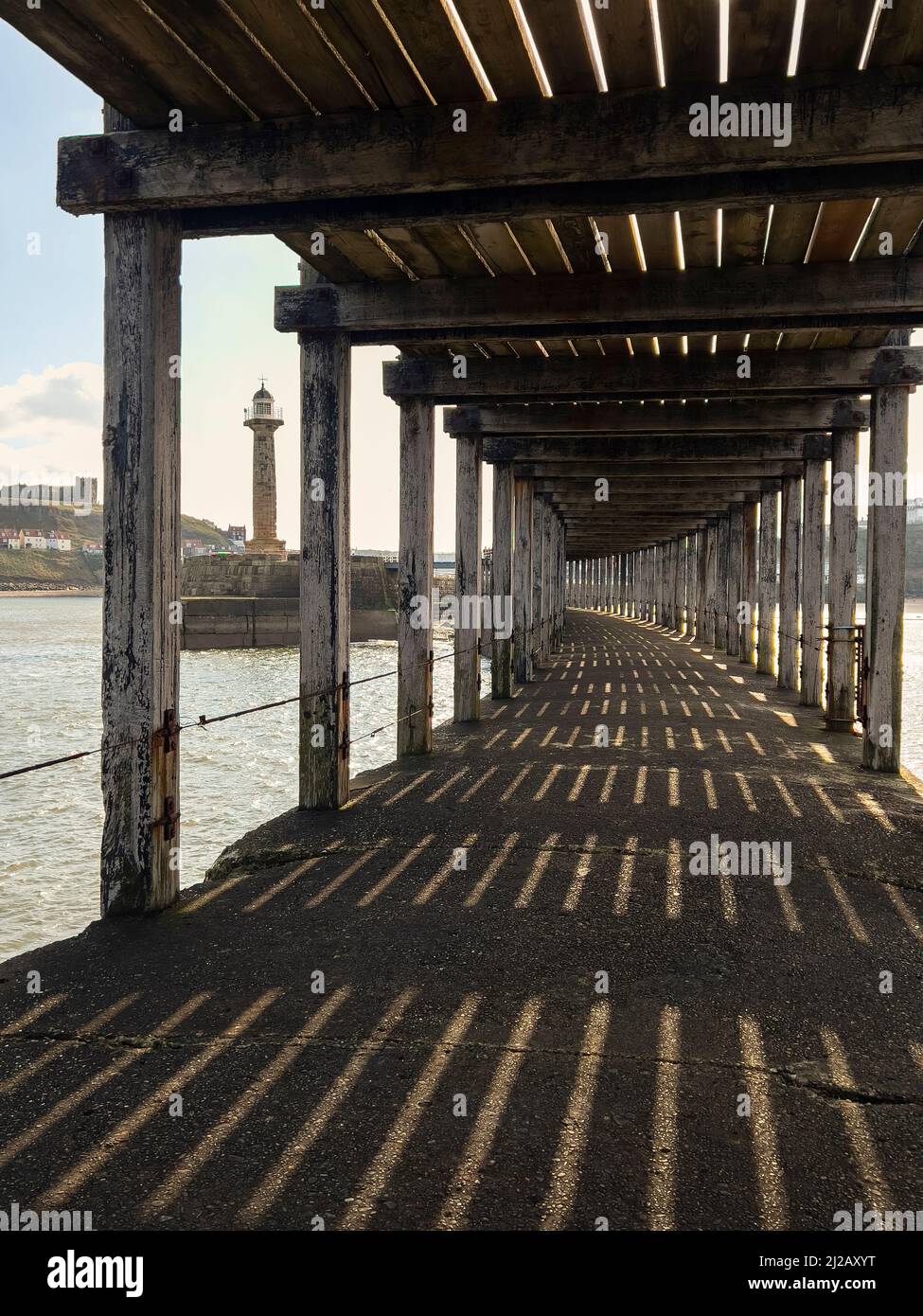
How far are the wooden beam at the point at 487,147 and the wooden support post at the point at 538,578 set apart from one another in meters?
15.7

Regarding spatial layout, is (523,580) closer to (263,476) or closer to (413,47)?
(413,47)

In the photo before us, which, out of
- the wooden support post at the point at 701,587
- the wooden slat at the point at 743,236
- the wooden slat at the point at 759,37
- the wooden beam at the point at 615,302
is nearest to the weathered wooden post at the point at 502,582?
the wooden beam at the point at 615,302

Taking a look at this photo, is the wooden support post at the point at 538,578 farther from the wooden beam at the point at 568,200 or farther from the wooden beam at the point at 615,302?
the wooden beam at the point at 568,200

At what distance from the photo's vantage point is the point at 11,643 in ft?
231

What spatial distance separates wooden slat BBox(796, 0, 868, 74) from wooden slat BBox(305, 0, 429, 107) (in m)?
1.81

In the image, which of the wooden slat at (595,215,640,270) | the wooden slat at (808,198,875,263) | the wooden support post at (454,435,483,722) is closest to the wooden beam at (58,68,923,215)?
the wooden slat at (595,215,640,270)

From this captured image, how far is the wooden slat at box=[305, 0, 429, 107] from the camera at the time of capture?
14.1 ft

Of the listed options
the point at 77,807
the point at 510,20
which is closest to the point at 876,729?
the point at 510,20

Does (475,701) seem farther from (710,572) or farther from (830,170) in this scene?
(710,572)

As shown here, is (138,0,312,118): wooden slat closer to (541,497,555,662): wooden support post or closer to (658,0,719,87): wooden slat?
(658,0,719,87): wooden slat

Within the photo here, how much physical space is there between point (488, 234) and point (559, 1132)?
5.80 meters
